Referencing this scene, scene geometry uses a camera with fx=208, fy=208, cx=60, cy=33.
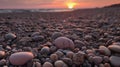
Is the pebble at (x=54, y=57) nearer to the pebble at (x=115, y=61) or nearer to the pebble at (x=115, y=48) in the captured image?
the pebble at (x=115, y=61)

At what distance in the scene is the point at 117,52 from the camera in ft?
9.91

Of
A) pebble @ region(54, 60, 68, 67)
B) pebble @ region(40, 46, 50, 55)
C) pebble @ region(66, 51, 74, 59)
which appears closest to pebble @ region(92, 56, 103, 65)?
pebble @ region(66, 51, 74, 59)

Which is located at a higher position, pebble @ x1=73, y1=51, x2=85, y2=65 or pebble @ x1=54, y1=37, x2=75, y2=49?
pebble @ x1=54, y1=37, x2=75, y2=49

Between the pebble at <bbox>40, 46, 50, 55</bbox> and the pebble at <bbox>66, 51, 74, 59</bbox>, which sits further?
the pebble at <bbox>40, 46, 50, 55</bbox>

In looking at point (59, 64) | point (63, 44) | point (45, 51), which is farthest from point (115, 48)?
point (45, 51)

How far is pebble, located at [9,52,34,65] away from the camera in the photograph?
266 cm

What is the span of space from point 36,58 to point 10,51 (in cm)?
46

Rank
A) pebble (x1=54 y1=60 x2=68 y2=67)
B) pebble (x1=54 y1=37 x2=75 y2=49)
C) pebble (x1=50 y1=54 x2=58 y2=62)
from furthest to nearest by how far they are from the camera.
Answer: pebble (x1=54 y1=37 x2=75 y2=49), pebble (x1=50 y1=54 x2=58 y2=62), pebble (x1=54 y1=60 x2=68 y2=67)

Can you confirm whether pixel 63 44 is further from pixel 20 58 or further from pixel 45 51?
pixel 20 58

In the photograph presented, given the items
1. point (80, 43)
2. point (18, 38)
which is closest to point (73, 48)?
point (80, 43)

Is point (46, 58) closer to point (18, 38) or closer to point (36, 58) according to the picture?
point (36, 58)

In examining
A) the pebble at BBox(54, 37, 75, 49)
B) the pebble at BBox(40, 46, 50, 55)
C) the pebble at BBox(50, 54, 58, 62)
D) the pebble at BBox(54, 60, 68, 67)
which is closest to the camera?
the pebble at BBox(54, 60, 68, 67)

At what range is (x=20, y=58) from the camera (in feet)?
8.79

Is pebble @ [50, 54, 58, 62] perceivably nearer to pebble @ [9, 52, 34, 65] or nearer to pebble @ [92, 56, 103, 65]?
pebble @ [9, 52, 34, 65]
